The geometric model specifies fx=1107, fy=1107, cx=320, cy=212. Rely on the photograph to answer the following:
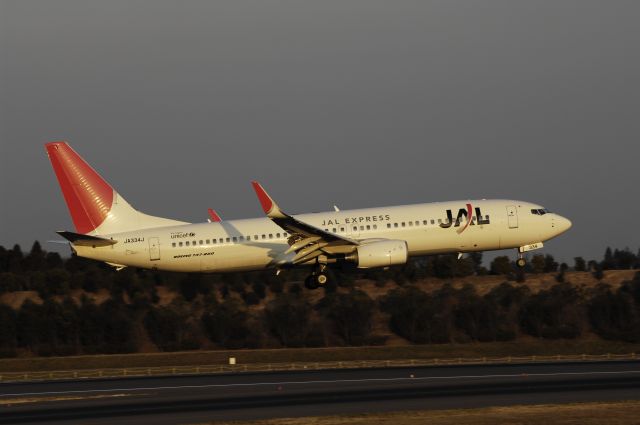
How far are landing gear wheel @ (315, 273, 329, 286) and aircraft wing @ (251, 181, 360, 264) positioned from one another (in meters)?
1.08

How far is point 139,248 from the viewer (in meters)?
59.9

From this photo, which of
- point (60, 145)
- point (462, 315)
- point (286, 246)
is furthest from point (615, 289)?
point (60, 145)

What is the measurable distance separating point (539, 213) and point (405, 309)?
2791cm

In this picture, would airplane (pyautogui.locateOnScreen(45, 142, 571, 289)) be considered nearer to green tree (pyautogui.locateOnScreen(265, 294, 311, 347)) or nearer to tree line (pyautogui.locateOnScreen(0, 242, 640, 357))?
tree line (pyautogui.locateOnScreen(0, 242, 640, 357))

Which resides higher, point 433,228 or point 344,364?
point 433,228

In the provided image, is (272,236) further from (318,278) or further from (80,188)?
(80,188)

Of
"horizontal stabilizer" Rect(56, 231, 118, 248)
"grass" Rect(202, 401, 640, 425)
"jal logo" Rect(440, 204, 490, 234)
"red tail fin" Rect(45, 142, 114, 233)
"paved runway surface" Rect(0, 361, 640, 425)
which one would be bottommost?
"grass" Rect(202, 401, 640, 425)

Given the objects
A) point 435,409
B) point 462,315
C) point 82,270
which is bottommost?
point 435,409

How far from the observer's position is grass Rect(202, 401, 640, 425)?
3731 centimetres

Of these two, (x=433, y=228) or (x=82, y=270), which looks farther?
(x=82, y=270)

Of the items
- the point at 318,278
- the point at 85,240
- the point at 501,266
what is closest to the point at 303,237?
the point at 318,278

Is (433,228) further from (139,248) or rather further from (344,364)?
(139,248)

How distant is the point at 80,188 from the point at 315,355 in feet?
65.3

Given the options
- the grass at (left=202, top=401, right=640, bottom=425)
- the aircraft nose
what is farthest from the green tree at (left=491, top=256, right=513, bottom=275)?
the grass at (left=202, top=401, right=640, bottom=425)
